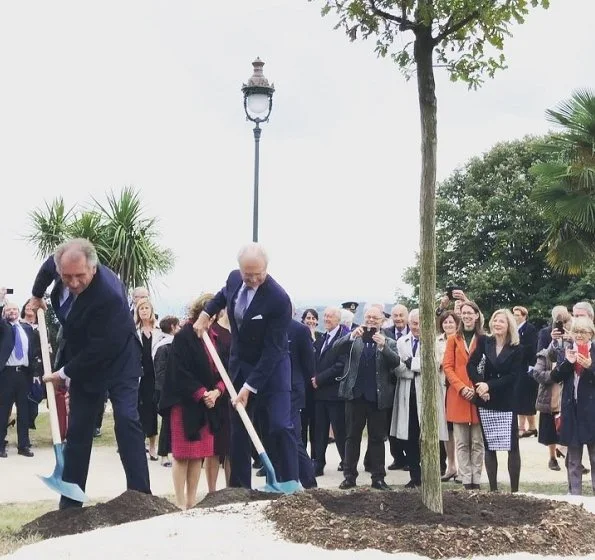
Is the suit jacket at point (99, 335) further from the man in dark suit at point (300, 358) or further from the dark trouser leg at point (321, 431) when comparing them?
the dark trouser leg at point (321, 431)

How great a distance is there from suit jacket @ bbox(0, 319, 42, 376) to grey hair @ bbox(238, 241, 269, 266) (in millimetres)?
7025

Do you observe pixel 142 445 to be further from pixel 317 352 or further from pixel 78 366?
pixel 317 352

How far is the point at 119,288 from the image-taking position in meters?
7.64

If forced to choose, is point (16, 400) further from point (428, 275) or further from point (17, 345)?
point (428, 275)

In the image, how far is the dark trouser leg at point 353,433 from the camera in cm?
1088

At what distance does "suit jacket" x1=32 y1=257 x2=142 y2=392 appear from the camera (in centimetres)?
743

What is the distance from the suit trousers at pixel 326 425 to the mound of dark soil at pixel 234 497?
182 inches

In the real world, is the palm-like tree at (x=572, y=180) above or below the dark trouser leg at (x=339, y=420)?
above

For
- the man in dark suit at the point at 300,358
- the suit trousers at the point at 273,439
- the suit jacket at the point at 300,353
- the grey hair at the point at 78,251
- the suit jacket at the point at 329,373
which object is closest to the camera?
the grey hair at the point at 78,251

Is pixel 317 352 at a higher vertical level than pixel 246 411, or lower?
higher

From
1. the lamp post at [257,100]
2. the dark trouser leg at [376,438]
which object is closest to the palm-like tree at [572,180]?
the lamp post at [257,100]

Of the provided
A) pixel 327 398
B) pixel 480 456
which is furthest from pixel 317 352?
pixel 480 456

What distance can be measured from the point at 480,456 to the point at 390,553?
204 inches

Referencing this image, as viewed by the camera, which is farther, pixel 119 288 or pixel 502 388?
pixel 502 388
